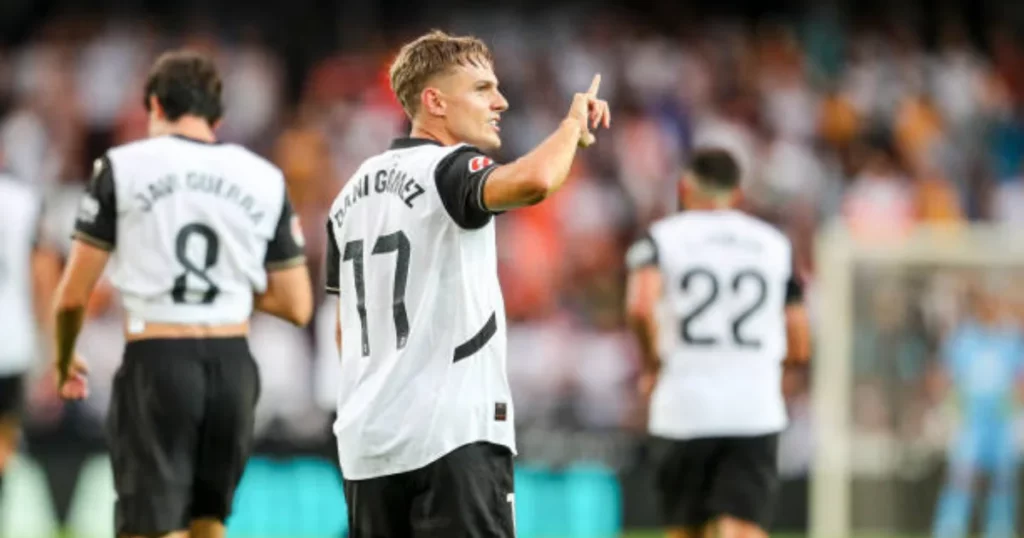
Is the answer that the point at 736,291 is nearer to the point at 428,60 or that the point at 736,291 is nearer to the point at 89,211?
the point at 89,211

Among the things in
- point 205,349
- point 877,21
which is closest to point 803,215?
point 877,21

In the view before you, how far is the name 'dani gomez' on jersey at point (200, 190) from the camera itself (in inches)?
278

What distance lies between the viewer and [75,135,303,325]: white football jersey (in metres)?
7.05

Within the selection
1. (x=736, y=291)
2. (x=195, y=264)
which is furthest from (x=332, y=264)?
(x=736, y=291)

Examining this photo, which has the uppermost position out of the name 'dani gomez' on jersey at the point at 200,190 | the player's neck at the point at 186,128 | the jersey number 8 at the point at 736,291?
the player's neck at the point at 186,128

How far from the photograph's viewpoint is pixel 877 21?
2045cm

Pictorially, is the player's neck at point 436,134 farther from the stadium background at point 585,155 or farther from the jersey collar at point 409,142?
the stadium background at point 585,155

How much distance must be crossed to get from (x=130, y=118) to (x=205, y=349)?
11548 millimetres

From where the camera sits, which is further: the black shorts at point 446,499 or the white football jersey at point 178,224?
the white football jersey at point 178,224

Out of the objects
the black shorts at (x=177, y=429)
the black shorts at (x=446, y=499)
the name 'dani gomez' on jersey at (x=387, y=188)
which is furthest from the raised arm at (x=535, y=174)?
the black shorts at (x=177, y=429)

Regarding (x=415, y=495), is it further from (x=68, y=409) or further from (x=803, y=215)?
(x=803, y=215)

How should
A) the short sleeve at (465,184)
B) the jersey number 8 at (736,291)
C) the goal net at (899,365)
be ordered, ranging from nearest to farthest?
the short sleeve at (465,184)
the jersey number 8 at (736,291)
the goal net at (899,365)

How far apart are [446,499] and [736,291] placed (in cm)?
360

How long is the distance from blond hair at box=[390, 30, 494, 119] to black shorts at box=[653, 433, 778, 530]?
144 inches
